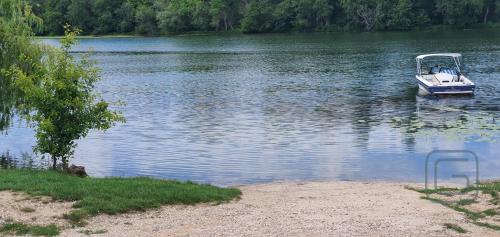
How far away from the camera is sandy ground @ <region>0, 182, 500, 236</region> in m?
13.6

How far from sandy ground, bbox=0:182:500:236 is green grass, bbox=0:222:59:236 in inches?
11.2

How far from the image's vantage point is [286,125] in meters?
34.9

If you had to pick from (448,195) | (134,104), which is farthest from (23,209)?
(134,104)

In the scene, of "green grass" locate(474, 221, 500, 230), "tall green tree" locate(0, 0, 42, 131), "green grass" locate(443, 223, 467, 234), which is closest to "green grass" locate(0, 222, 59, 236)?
"green grass" locate(443, 223, 467, 234)

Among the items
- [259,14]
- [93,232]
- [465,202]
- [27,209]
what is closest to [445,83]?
[465,202]

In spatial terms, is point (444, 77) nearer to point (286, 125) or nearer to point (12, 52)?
point (286, 125)

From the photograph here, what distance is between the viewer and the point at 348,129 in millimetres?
33281

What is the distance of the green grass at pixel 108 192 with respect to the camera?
50.0 feet

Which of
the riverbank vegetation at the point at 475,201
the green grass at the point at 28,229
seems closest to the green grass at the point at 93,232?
the green grass at the point at 28,229

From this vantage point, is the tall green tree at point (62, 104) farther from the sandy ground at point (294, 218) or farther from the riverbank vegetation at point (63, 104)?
the sandy ground at point (294, 218)

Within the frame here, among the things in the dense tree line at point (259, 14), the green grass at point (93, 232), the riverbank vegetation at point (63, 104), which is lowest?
the green grass at point (93, 232)

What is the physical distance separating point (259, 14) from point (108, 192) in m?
131

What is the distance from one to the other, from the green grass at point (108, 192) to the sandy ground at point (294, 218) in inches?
14.8

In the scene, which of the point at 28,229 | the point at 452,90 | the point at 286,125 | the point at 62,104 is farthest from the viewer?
the point at 452,90
